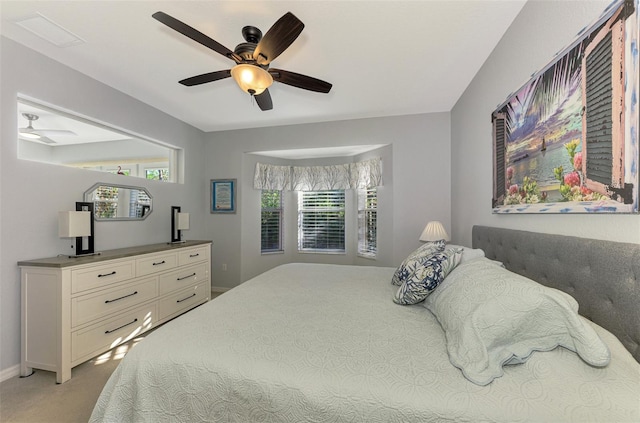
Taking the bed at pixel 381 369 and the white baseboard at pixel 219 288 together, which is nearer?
the bed at pixel 381 369

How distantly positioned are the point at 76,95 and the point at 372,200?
372 cm

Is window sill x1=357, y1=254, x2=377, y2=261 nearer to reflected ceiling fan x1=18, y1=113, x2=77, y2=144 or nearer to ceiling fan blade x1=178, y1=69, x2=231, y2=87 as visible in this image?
ceiling fan blade x1=178, y1=69, x2=231, y2=87

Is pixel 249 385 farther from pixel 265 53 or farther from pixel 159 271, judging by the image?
pixel 159 271

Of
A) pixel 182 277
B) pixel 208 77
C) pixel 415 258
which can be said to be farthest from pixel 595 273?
pixel 182 277

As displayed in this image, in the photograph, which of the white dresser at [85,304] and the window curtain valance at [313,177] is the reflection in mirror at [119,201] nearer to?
the white dresser at [85,304]

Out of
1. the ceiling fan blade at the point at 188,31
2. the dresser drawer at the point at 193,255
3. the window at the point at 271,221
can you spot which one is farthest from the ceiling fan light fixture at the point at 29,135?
the window at the point at 271,221

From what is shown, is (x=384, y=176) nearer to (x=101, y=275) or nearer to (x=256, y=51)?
(x=256, y=51)

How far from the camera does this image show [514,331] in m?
1.00

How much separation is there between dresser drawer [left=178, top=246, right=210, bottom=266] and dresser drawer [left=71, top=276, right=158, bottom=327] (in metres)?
0.40

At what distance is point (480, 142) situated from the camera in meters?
2.41

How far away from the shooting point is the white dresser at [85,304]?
6.50ft

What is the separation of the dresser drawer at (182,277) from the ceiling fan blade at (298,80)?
241 cm

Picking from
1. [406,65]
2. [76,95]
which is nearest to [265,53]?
[406,65]

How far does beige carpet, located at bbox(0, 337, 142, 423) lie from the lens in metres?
1.64
